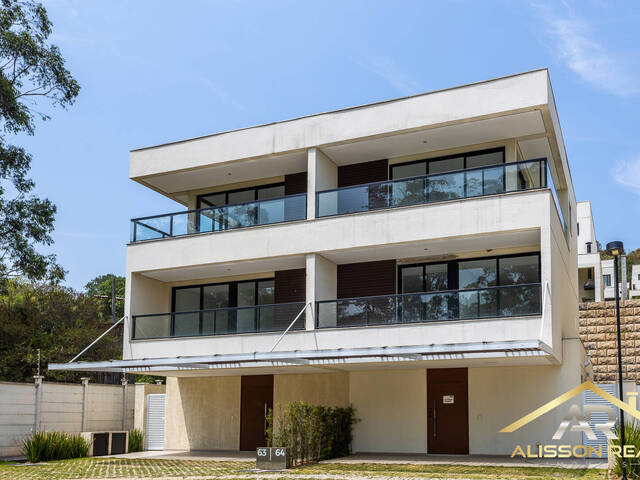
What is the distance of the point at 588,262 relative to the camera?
46125 mm

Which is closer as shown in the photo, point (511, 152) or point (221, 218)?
point (511, 152)

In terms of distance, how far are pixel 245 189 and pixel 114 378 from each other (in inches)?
616

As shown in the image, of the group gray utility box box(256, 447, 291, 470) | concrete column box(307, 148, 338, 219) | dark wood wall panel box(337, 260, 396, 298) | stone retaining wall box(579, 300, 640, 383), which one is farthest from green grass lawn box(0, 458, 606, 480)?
stone retaining wall box(579, 300, 640, 383)

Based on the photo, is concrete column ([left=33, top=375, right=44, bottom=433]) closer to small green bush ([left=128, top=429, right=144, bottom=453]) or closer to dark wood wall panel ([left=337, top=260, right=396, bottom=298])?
small green bush ([left=128, top=429, right=144, bottom=453])

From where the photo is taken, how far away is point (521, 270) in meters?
20.7

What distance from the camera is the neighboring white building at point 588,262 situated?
150 feet

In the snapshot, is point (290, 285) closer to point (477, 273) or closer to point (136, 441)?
point (477, 273)

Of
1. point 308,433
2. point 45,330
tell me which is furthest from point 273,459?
point 45,330

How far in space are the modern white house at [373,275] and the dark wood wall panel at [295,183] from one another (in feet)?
0.24

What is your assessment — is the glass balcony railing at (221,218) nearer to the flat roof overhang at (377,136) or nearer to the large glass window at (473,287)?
the flat roof overhang at (377,136)

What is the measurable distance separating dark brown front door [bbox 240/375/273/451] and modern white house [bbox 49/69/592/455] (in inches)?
1.9

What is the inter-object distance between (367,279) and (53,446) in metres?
10.1

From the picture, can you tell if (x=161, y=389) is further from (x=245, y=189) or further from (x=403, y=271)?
(x=403, y=271)

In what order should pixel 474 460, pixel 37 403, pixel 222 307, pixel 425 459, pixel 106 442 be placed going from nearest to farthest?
1. pixel 474 460
2. pixel 425 459
3. pixel 37 403
4. pixel 106 442
5. pixel 222 307
